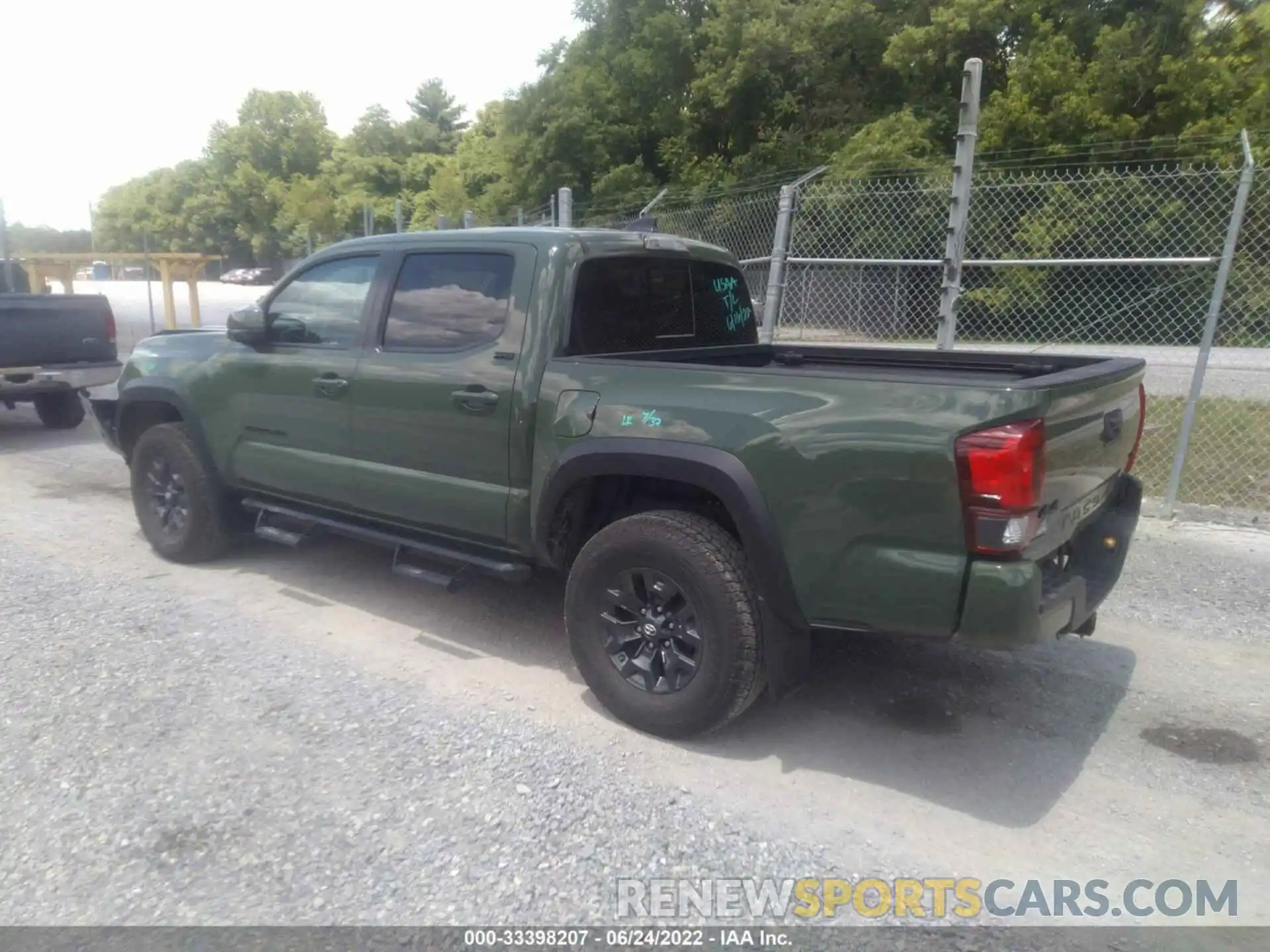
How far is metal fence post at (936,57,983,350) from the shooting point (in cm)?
625

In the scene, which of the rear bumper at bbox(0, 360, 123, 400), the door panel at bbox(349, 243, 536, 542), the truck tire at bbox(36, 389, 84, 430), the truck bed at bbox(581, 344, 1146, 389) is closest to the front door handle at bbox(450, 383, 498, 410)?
the door panel at bbox(349, 243, 536, 542)

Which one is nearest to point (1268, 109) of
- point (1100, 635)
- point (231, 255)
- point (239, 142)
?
point (1100, 635)

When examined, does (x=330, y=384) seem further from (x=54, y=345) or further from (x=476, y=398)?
(x=54, y=345)

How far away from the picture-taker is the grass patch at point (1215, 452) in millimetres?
7074

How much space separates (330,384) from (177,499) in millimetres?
1651

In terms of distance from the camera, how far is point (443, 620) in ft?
16.0

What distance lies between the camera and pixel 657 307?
4500mm

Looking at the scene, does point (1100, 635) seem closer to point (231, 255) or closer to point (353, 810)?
point (353, 810)

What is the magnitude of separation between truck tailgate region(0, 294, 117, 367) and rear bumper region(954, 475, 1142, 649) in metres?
8.92

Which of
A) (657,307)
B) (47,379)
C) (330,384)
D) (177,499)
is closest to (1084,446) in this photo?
(657,307)

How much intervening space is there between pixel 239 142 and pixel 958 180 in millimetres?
79406

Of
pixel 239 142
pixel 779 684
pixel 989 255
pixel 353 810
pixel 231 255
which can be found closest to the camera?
pixel 353 810
